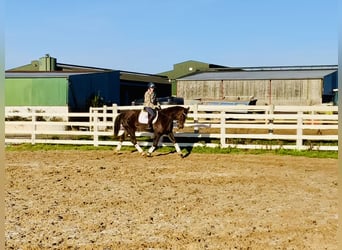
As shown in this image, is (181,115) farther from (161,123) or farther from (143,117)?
(143,117)

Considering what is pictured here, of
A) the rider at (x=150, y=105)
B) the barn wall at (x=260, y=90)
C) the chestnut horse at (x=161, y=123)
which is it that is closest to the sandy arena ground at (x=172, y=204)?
the chestnut horse at (x=161, y=123)

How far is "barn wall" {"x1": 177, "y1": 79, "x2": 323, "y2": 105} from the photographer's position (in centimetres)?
3472

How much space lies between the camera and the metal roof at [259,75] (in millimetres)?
35856

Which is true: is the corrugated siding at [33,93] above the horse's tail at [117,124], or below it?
above

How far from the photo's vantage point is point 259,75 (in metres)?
38.3

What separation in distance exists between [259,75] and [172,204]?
32.8 meters

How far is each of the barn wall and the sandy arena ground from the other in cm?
2449

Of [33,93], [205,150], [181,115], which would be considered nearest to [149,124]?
[181,115]

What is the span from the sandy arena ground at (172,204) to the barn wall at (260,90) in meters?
24.5

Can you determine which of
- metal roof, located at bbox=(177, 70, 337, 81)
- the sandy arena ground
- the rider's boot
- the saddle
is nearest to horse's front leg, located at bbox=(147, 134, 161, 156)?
the rider's boot

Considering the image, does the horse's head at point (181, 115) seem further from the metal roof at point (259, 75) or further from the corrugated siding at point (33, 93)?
the metal roof at point (259, 75)

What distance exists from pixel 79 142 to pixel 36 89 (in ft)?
31.6

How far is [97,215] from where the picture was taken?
603 centimetres

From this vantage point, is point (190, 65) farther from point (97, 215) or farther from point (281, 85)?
point (97, 215)
